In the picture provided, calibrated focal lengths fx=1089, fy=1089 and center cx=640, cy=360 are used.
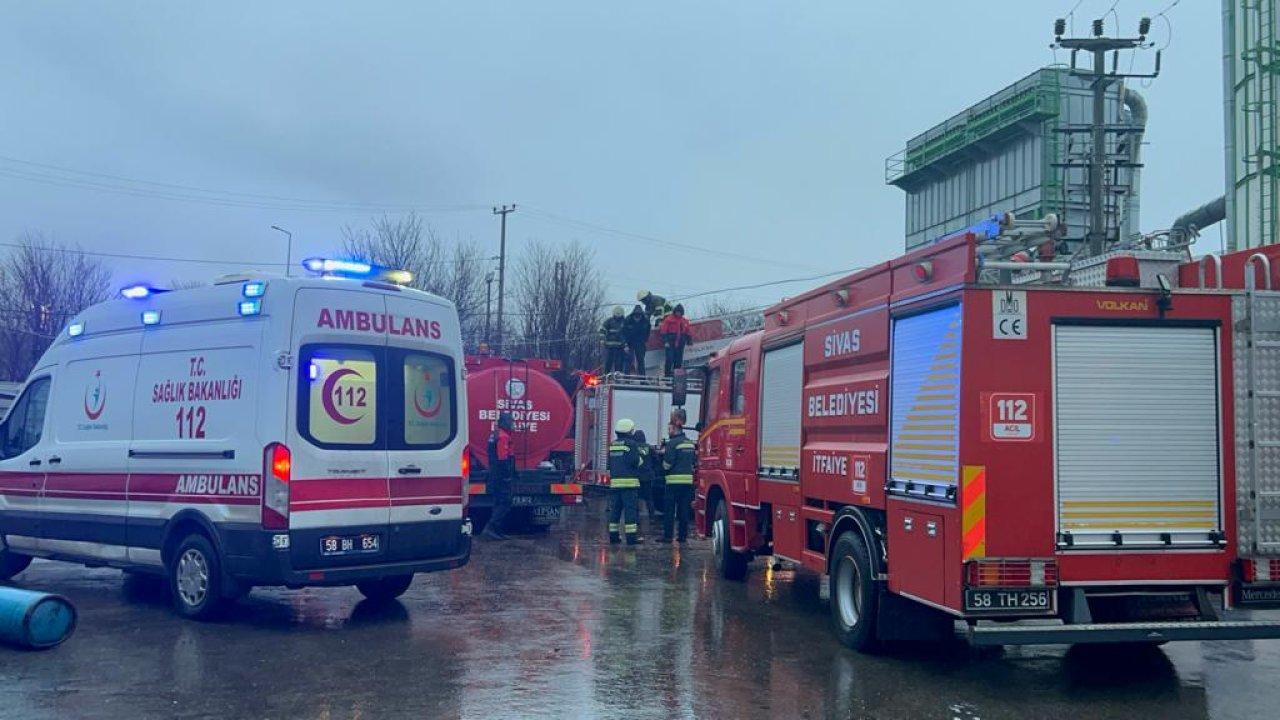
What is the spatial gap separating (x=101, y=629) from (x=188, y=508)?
1.16m

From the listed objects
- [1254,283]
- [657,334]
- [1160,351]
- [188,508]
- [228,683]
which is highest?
[657,334]

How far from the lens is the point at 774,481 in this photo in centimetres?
1077

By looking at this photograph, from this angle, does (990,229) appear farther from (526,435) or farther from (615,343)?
(615,343)

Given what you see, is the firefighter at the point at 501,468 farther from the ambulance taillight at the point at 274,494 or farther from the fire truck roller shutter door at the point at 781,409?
the ambulance taillight at the point at 274,494

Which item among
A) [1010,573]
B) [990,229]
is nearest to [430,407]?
[990,229]

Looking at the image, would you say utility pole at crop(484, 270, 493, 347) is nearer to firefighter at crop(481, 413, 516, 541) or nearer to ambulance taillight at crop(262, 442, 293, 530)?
firefighter at crop(481, 413, 516, 541)

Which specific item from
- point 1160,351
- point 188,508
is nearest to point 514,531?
point 188,508

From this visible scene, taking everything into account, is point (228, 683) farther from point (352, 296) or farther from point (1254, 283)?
point (1254, 283)

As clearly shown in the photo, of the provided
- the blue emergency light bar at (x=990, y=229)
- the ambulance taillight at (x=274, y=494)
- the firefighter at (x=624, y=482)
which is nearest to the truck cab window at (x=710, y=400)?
the firefighter at (x=624, y=482)

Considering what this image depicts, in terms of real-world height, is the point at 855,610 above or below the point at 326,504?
below

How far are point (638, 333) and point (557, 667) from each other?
679 inches

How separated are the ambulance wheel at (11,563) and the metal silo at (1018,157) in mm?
24798

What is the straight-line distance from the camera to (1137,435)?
7047 millimetres

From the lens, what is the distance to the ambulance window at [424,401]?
30.9ft
